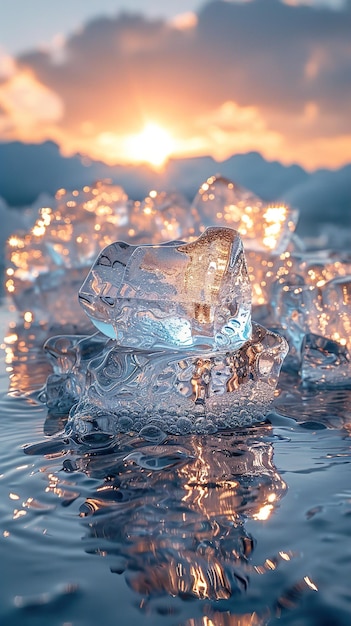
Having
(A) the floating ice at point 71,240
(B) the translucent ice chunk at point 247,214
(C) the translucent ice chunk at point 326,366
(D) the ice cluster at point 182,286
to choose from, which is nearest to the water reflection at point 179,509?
(D) the ice cluster at point 182,286

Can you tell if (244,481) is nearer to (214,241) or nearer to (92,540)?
(92,540)

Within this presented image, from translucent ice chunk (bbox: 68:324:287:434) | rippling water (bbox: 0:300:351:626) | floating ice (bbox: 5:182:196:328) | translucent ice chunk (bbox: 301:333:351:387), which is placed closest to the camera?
rippling water (bbox: 0:300:351:626)

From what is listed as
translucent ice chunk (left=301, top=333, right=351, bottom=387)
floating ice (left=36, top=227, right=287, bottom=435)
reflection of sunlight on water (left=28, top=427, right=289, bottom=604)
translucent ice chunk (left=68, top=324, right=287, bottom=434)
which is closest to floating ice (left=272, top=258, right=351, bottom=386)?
translucent ice chunk (left=301, top=333, right=351, bottom=387)

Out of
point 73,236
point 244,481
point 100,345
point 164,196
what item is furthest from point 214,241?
point 164,196

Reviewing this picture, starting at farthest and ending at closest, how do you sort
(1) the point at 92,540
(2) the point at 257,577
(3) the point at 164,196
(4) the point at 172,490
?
(3) the point at 164,196 < (4) the point at 172,490 < (1) the point at 92,540 < (2) the point at 257,577

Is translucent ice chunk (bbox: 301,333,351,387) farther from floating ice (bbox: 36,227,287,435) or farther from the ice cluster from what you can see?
floating ice (bbox: 36,227,287,435)

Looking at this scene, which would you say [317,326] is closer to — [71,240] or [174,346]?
[174,346]

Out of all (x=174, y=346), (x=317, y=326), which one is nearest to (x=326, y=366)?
(x=317, y=326)
